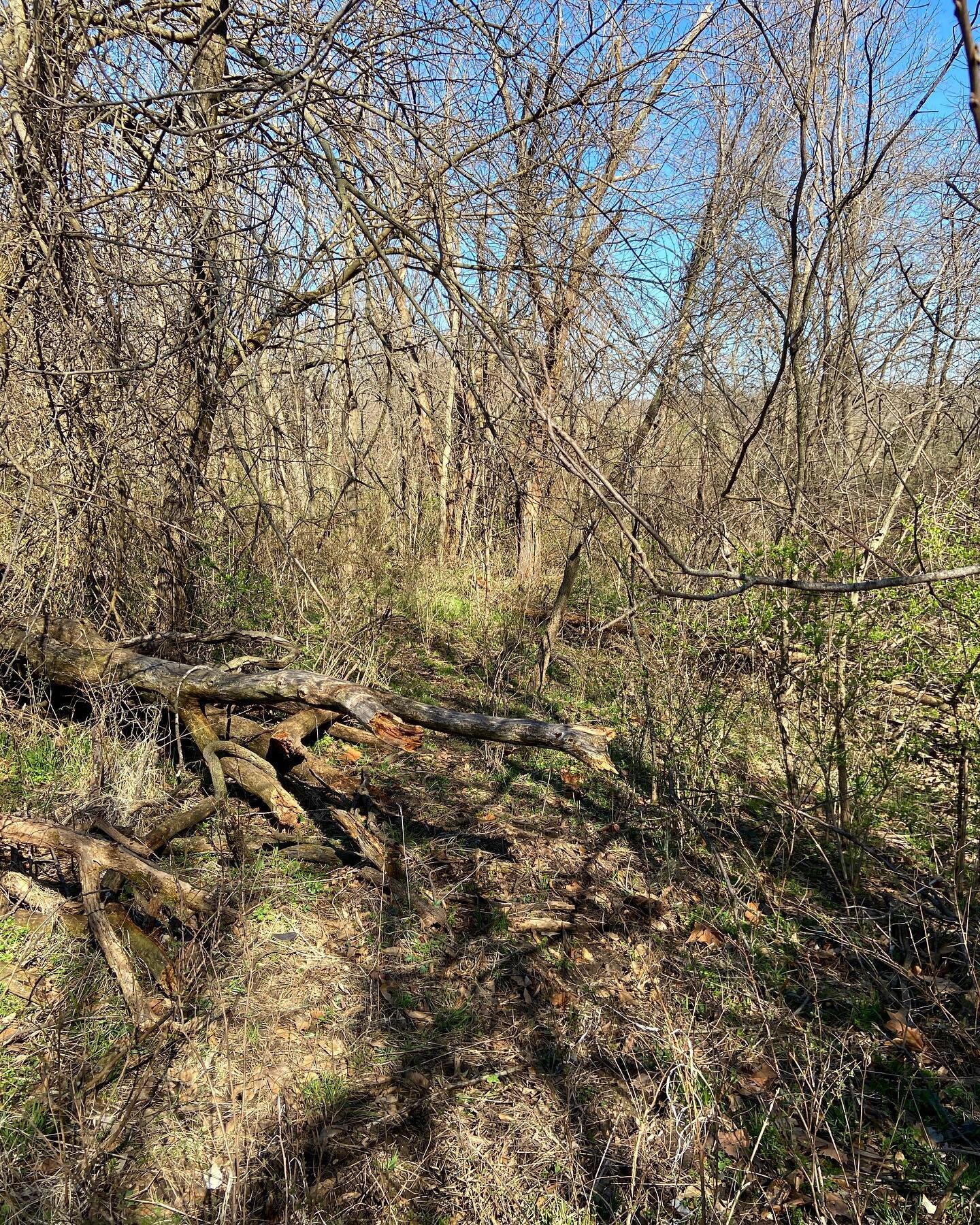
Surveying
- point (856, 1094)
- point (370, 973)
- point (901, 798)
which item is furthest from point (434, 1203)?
point (901, 798)

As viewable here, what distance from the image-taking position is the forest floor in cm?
223

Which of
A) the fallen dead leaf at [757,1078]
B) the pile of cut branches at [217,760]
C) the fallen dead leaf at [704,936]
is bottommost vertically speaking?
the fallen dead leaf at [757,1078]

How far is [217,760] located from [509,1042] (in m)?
2.01

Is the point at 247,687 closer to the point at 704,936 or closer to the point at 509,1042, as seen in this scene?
the point at 509,1042

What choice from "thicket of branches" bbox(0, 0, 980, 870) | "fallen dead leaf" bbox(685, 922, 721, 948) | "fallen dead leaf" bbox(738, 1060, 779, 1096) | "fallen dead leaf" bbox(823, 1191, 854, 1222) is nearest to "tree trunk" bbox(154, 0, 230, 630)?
"thicket of branches" bbox(0, 0, 980, 870)

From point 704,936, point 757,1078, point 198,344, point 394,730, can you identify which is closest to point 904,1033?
point 757,1078

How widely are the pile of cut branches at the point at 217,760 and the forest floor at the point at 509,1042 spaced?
148 millimetres

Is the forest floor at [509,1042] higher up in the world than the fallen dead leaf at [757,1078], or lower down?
higher up

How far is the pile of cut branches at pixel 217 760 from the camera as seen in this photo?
116 inches

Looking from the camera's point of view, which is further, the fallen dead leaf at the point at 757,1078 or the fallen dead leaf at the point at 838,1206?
the fallen dead leaf at the point at 757,1078

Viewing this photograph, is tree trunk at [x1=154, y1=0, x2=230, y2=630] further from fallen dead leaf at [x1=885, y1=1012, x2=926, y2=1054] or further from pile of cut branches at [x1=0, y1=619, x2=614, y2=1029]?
fallen dead leaf at [x1=885, y1=1012, x2=926, y2=1054]

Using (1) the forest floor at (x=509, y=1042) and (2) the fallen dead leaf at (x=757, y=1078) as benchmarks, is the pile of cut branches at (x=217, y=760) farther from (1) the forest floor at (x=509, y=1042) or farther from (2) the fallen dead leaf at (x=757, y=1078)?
(2) the fallen dead leaf at (x=757, y=1078)

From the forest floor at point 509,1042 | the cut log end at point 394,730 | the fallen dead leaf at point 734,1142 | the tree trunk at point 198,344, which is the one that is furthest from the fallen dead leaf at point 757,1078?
the tree trunk at point 198,344

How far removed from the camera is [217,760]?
391 centimetres
